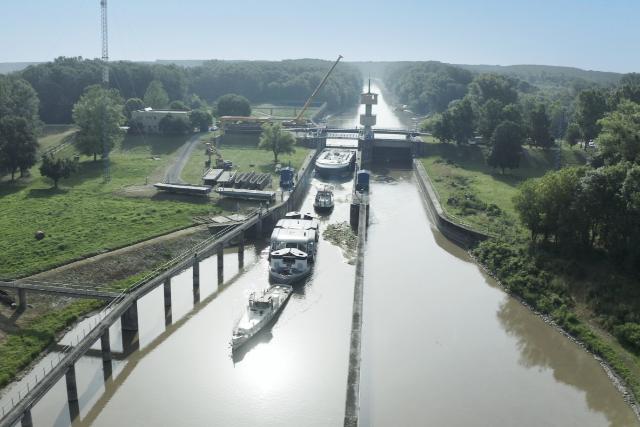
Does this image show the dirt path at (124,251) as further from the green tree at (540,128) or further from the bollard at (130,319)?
the green tree at (540,128)

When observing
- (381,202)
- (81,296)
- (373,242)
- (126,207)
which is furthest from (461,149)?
(81,296)

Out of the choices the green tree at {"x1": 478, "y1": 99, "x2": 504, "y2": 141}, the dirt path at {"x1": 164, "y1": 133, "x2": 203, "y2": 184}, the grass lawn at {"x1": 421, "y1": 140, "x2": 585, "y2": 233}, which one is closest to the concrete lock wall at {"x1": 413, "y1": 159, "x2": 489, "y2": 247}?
the grass lawn at {"x1": 421, "y1": 140, "x2": 585, "y2": 233}

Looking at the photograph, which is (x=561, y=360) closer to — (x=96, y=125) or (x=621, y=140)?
(x=621, y=140)

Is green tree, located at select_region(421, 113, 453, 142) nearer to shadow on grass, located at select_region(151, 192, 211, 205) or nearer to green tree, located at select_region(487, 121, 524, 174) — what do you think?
green tree, located at select_region(487, 121, 524, 174)

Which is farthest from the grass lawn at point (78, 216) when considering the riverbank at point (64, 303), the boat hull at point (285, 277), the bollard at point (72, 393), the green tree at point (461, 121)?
the green tree at point (461, 121)

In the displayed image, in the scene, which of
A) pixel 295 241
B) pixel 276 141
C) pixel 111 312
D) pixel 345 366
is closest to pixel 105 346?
pixel 111 312
